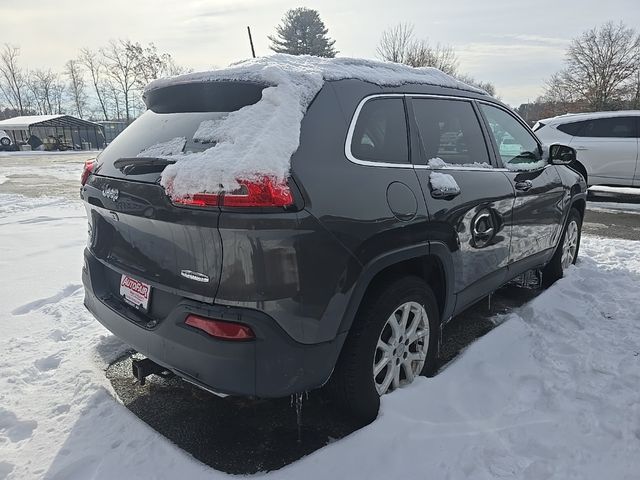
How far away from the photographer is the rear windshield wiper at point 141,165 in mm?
2184

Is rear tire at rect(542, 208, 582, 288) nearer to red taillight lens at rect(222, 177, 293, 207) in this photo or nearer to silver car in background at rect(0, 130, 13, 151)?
red taillight lens at rect(222, 177, 293, 207)

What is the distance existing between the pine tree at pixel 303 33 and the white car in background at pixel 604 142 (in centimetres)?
3485

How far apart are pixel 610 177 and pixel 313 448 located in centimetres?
984

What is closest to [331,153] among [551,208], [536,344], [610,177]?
[536,344]

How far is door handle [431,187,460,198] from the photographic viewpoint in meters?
2.67

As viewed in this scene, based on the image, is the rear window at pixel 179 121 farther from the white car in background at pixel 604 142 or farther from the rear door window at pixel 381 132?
the white car in background at pixel 604 142

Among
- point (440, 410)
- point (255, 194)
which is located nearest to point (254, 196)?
point (255, 194)

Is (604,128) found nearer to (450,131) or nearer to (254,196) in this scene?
(450,131)

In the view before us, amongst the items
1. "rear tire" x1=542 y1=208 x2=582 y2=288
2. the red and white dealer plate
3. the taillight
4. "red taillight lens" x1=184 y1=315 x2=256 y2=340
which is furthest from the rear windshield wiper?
"rear tire" x1=542 y1=208 x2=582 y2=288

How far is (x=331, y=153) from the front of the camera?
7.11ft

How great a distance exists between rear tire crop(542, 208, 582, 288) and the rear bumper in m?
3.23

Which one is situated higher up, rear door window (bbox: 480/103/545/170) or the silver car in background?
the silver car in background

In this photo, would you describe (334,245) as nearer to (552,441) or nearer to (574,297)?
(552,441)

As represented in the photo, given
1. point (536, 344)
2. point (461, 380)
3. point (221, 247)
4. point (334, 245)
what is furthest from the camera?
point (536, 344)
